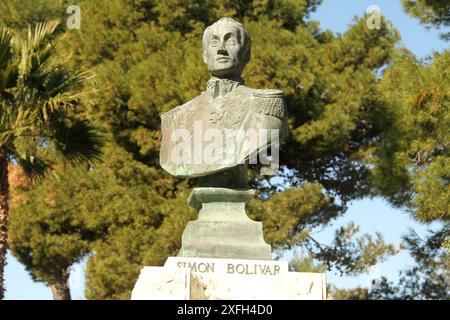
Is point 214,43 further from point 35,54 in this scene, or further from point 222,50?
point 35,54

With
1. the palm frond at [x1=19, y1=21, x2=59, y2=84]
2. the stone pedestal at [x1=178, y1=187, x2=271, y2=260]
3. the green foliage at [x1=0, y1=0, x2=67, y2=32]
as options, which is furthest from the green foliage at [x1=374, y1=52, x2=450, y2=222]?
the green foliage at [x1=0, y1=0, x2=67, y2=32]

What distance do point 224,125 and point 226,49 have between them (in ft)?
2.34

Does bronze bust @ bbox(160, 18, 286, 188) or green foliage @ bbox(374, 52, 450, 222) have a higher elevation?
green foliage @ bbox(374, 52, 450, 222)

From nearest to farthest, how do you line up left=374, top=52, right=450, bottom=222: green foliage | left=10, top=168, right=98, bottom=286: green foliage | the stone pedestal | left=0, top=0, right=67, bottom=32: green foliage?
the stone pedestal < left=374, top=52, right=450, bottom=222: green foliage < left=10, top=168, right=98, bottom=286: green foliage < left=0, top=0, right=67, bottom=32: green foliage

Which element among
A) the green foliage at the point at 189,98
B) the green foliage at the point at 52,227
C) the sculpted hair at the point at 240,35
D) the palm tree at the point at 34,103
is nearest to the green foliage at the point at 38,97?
the palm tree at the point at 34,103

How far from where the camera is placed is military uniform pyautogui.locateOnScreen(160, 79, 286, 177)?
29.5ft

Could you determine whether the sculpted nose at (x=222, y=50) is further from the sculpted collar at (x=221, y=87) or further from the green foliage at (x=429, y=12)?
the green foliage at (x=429, y=12)

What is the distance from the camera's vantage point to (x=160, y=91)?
18.1 metres

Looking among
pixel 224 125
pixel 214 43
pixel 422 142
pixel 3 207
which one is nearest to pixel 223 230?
pixel 224 125

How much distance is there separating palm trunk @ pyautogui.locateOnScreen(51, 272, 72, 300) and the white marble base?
1445cm

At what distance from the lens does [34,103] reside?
13.6 m

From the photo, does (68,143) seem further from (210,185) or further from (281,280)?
(281,280)

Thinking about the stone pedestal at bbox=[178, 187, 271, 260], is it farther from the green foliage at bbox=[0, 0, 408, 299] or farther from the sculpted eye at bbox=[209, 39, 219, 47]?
the green foliage at bbox=[0, 0, 408, 299]

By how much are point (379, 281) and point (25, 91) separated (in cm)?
939
